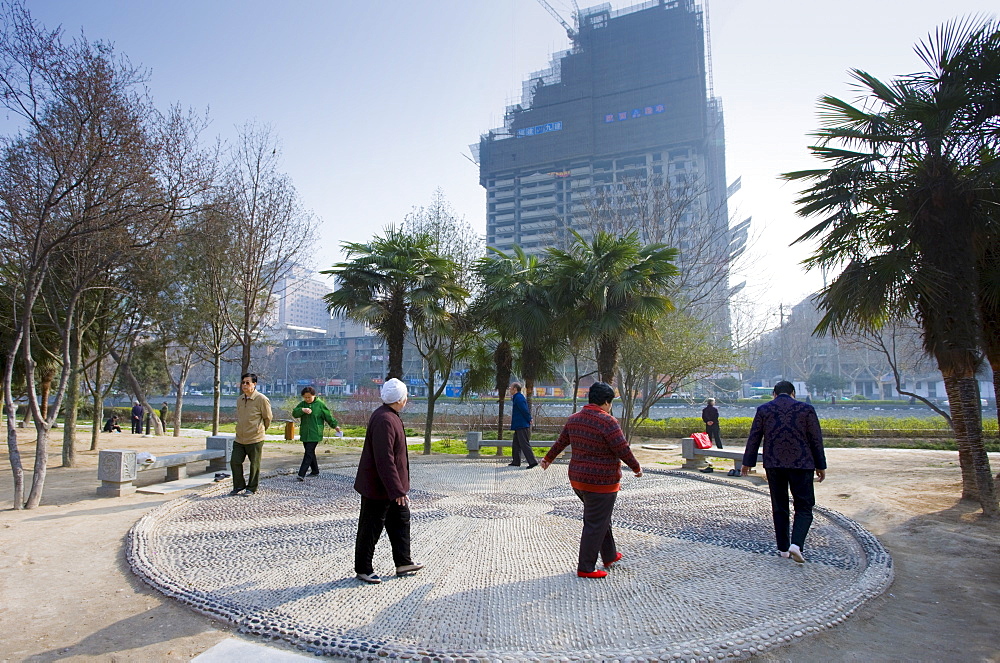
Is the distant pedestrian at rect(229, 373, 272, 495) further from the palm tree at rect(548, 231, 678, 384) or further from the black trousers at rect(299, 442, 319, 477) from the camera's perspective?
the palm tree at rect(548, 231, 678, 384)

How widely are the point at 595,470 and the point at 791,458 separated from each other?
2041 mm

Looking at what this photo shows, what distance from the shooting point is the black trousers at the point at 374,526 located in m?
4.75

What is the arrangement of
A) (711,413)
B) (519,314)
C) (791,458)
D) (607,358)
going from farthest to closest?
(711,413) < (519,314) < (607,358) < (791,458)

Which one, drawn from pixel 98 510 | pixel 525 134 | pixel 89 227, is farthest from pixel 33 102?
pixel 525 134

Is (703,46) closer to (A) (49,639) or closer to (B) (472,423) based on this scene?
(B) (472,423)

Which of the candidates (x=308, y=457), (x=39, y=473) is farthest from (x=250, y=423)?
(x=39, y=473)

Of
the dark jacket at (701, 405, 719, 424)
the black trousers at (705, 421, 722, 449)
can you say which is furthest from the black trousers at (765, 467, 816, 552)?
the black trousers at (705, 421, 722, 449)

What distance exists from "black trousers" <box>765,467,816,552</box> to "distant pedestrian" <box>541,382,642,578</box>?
1.70 meters

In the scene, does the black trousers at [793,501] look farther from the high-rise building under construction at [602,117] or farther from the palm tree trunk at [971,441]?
the high-rise building under construction at [602,117]

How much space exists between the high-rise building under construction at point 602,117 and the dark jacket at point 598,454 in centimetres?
9439

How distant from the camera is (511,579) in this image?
15.9 ft

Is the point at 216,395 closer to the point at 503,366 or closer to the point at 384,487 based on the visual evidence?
the point at 503,366

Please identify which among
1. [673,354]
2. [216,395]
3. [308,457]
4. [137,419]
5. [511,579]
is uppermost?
[673,354]

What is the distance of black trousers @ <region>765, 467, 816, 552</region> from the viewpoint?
5484 millimetres
